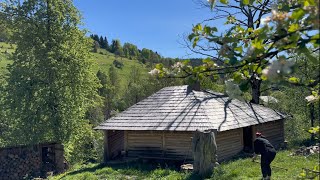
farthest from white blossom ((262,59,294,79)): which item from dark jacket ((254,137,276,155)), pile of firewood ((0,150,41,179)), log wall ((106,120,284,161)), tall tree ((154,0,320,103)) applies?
pile of firewood ((0,150,41,179))

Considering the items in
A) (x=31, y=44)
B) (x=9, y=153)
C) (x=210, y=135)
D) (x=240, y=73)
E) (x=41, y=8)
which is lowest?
(x=9, y=153)

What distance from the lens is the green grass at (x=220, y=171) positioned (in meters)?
11.3

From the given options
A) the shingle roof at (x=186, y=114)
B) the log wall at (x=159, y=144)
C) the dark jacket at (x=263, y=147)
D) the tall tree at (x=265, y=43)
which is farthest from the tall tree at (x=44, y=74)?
the tall tree at (x=265, y=43)

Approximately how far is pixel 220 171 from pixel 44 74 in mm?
14927

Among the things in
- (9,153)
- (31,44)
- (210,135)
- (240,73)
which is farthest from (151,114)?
(240,73)

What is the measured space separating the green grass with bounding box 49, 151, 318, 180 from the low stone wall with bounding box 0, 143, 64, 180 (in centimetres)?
523

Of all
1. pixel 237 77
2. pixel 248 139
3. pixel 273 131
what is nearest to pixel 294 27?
pixel 237 77

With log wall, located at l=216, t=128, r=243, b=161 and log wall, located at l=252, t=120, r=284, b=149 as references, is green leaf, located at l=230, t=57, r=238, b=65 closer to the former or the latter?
log wall, located at l=216, t=128, r=243, b=161

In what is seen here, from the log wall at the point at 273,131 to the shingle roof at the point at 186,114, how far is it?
20.5 inches

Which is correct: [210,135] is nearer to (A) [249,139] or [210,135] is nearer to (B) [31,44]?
(A) [249,139]

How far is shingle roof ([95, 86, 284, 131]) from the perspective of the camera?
15.4m

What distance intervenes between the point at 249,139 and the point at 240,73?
16.9 m

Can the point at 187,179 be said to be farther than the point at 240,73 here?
Yes

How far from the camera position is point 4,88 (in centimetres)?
2280
